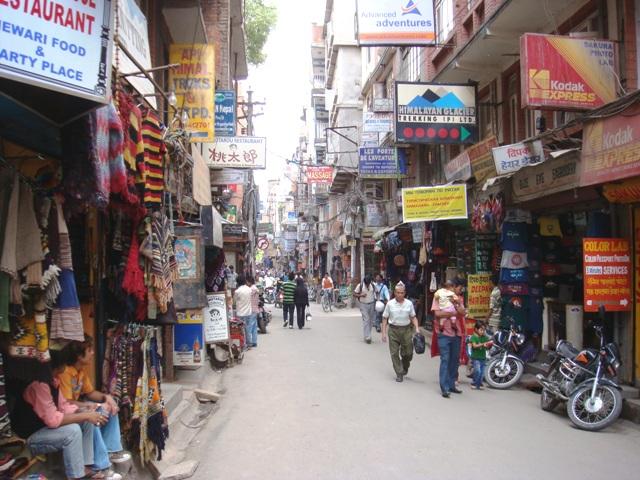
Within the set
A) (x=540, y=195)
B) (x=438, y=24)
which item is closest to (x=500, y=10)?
(x=540, y=195)

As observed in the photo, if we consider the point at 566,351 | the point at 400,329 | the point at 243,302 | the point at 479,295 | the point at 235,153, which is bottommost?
the point at 566,351

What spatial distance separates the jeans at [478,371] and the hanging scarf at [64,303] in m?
7.39

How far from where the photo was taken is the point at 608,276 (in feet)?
28.5

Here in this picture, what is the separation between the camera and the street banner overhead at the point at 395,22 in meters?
12.7

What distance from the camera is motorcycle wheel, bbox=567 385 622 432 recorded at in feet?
24.2

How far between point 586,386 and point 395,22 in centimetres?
859

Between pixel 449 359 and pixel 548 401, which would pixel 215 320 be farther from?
pixel 548 401

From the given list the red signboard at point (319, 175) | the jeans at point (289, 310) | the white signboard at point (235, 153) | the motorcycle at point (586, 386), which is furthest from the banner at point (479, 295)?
the red signboard at point (319, 175)

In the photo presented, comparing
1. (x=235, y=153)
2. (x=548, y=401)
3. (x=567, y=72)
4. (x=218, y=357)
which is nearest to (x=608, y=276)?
(x=548, y=401)

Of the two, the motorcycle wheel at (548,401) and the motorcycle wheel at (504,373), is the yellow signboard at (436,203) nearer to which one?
the motorcycle wheel at (504,373)

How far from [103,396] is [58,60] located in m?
3.21

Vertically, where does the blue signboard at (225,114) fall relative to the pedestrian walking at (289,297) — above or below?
above

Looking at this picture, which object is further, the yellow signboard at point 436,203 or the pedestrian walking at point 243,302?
the pedestrian walking at point 243,302

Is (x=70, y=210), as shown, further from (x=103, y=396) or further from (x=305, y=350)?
(x=305, y=350)
